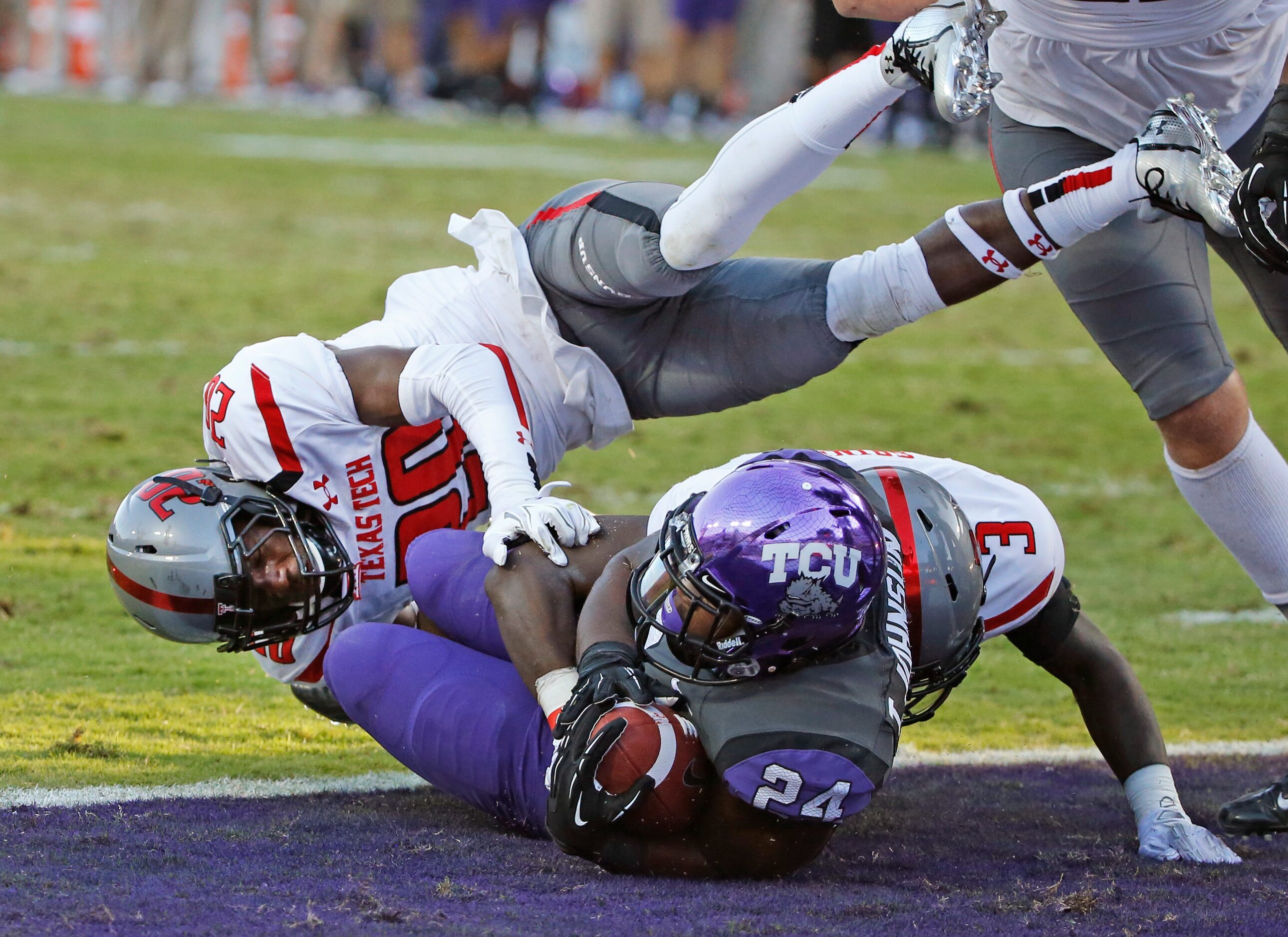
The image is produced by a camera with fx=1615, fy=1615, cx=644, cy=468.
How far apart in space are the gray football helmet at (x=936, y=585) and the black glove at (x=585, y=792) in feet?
1.51

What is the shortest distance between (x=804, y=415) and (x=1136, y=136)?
128 inches

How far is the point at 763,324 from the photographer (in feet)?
10.7

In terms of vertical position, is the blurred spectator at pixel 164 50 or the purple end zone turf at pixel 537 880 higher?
the blurred spectator at pixel 164 50

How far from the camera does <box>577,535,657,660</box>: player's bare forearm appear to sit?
8.19 ft

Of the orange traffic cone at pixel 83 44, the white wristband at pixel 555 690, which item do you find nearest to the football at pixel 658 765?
the white wristband at pixel 555 690

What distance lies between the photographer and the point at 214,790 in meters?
2.84

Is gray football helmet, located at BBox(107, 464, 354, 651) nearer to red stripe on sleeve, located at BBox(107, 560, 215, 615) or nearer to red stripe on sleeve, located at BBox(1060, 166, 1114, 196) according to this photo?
red stripe on sleeve, located at BBox(107, 560, 215, 615)

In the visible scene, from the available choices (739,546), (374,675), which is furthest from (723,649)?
(374,675)

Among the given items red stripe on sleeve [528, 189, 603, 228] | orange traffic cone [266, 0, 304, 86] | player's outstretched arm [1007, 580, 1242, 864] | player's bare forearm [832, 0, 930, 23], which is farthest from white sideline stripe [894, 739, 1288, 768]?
orange traffic cone [266, 0, 304, 86]

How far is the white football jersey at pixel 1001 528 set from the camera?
103 inches

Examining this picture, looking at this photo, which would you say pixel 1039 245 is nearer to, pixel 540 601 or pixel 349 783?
pixel 540 601

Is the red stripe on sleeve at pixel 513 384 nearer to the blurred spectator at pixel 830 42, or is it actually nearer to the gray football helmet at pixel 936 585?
the gray football helmet at pixel 936 585

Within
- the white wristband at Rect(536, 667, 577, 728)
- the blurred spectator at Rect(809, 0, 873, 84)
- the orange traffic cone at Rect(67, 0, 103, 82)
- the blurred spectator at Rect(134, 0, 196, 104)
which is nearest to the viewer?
the white wristband at Rect(536, 667, 577, 728)

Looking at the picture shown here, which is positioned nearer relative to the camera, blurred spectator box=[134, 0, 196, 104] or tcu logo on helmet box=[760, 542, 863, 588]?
tcu logo on helmet box=[760, 542, 863, 588]
